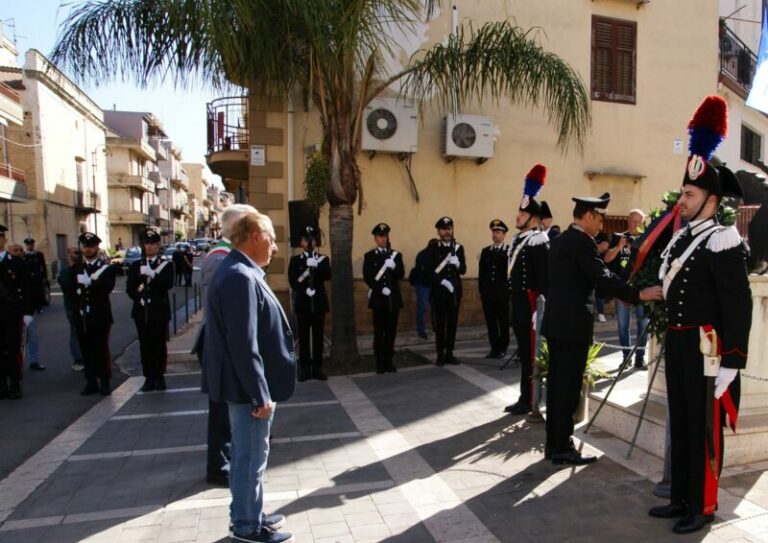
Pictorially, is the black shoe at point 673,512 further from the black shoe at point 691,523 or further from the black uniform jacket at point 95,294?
the black uniform jacket at point 95,294

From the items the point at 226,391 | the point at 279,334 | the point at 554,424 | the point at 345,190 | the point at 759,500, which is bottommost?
the point at 759,500

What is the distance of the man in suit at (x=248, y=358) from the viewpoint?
9.70 ft

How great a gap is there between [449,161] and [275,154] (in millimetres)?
3223

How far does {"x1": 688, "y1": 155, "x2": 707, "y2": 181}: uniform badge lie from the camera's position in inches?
133

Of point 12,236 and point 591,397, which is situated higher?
point 12,236

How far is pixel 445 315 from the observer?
7988 mm

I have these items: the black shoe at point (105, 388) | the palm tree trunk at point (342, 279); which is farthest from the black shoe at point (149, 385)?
the palm tree trunk at point (342, 279)

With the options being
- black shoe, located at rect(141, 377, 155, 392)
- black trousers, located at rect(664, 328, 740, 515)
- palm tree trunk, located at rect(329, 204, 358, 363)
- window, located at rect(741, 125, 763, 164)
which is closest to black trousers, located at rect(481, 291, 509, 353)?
palm tree trunk, located at rect(329, 204, 358, 363)

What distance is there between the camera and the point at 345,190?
7828mm

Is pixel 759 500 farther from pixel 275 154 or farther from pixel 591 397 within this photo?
pixel 275 154

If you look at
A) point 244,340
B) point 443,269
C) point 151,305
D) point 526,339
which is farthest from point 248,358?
point 443,269

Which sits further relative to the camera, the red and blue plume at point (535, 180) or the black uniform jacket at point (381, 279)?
the black uniform jacket at point (381, 279)

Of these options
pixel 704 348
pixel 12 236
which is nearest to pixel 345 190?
pixel 704 348

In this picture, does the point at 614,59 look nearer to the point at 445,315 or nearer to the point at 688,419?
the point at 445,315
